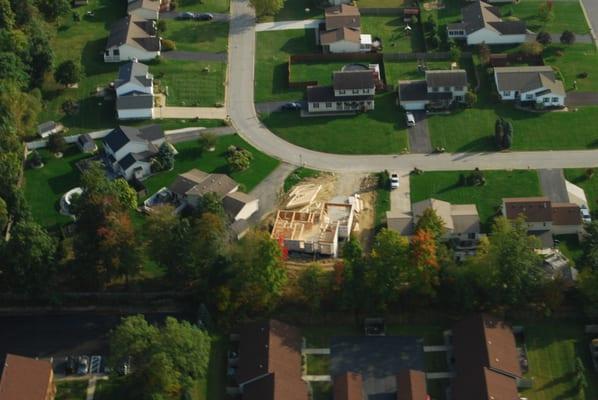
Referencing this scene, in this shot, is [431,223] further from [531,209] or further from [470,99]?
[470,99]

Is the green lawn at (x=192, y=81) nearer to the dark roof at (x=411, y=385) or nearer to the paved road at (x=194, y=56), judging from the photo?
the paved road at (x=194, y=56)

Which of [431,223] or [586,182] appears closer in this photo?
[431,223]

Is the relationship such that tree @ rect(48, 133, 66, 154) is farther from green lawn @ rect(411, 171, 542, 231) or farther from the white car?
green lawn @ rect(411, 171, 542, 231)

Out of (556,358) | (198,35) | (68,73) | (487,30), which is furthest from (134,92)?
(556,358)

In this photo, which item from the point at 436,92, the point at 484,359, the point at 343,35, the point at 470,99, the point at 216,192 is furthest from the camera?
the point at 343,35

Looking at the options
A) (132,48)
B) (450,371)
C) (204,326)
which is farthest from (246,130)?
(450,371)

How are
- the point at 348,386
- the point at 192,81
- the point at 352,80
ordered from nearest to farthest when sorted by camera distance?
1. the point at 348,386
2. the point at 352,80
3. the point at 192,81

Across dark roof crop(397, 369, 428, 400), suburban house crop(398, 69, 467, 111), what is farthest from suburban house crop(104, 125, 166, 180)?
dark roof crop(397, 369, 428, 400)

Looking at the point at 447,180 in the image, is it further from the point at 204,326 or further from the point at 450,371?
the point at 204,326
